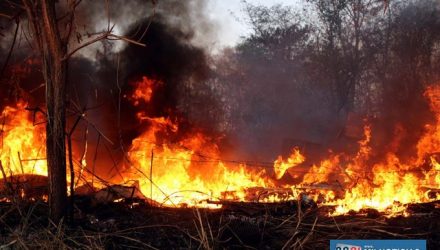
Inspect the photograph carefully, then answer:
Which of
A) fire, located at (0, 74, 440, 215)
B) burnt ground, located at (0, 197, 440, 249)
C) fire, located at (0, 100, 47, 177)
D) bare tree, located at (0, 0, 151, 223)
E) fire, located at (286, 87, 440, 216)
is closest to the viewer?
burnt ground, located at (0, 197, 440, 249)

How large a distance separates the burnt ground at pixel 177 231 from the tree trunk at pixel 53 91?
33 cm

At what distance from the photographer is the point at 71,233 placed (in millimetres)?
5336

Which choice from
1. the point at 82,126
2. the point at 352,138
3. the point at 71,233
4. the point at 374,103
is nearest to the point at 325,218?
the point at 71,233

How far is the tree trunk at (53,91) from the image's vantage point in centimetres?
549

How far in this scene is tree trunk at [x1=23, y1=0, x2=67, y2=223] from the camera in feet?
18.0

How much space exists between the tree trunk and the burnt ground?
33cm

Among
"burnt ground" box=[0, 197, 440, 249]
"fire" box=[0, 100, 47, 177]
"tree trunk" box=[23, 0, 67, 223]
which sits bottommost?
"burnt ground" box=[0, 197, 440, 249]

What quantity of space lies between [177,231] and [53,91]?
2387 millimetres

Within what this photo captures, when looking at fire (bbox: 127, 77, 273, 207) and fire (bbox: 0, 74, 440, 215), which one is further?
fire (bbox: 127, 77, 273, 207)

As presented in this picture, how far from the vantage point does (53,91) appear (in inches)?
219

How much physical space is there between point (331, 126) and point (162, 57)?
42.6 ft

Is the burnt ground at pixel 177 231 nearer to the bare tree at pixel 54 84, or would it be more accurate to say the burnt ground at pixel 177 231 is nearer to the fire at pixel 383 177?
the bare tree at pixel 54 84

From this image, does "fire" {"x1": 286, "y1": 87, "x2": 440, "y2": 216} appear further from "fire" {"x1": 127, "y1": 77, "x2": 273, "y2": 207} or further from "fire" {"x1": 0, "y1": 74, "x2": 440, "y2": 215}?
"fire" {"x1": 127, "y1": 77, "x2": 273, "y2": 207}

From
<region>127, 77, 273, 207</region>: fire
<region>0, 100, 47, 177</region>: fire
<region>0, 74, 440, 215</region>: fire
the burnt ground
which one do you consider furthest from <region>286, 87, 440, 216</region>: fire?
<region>0, 100, 47, 177</region>: fire
